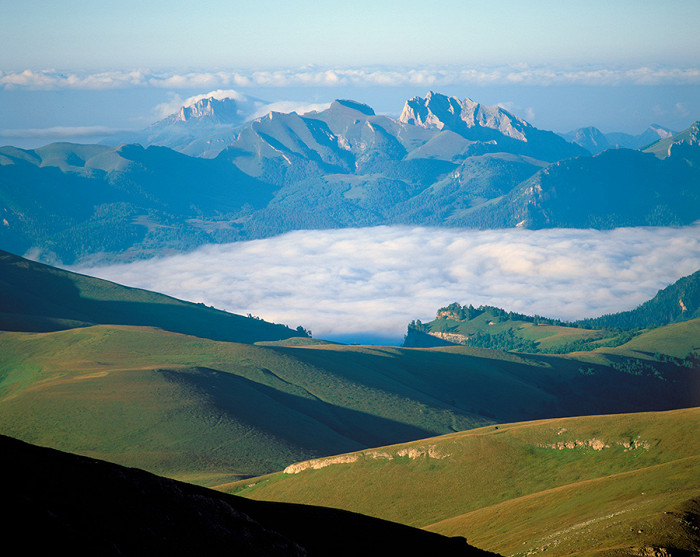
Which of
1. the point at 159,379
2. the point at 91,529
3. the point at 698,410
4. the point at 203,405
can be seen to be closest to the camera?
the point at 91,529

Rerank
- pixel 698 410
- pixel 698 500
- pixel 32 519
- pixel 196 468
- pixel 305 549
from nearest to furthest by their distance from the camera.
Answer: pixel 32 519 → pixel 305 549 → pixel 698 500 → pixel 698 410 → pixel 196 468

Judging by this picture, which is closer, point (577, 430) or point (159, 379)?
point (577, 430)

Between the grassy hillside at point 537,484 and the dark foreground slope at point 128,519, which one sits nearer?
the dark foreground slope at point 128,519

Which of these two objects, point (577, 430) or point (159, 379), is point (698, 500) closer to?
point (577, 430)

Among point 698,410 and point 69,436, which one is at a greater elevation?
point 698,410

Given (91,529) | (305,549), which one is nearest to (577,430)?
(305,549)
